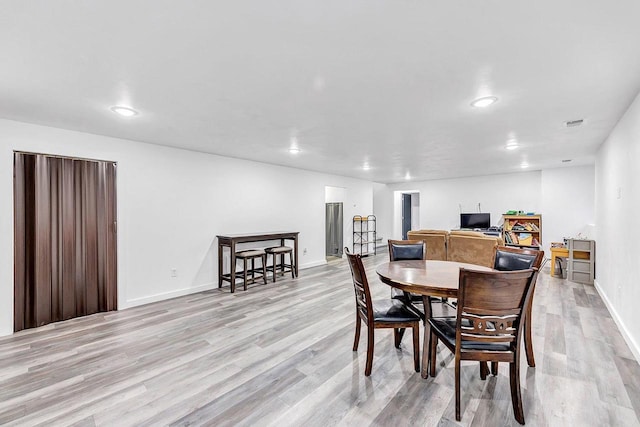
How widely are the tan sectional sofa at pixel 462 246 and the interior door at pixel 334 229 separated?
2332 mm

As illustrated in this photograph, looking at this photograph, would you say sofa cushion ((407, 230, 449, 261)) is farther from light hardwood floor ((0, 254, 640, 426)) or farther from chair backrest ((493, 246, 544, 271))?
chair backrest ((493, 246, 544, 271))

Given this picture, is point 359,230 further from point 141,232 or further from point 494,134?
point 141,232

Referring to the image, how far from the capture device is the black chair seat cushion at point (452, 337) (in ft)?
6.22

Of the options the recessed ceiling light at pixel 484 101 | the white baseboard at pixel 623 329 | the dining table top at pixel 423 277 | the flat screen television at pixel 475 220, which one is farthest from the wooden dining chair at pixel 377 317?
the flat screen television at pixel 475 220

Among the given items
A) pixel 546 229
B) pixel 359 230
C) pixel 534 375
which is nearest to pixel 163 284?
pixel 534 375

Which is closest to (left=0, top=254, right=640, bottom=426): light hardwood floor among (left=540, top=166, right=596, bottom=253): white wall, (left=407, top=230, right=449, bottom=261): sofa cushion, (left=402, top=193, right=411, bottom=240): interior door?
(left=407, top=230, right=449, bottom=261): sofa cushion

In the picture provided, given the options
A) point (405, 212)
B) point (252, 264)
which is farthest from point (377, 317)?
point (405, 212)

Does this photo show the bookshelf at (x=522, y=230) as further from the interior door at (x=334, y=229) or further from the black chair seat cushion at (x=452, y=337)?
the black chair seat cushion at (x=452, y=337)

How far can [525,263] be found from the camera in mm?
2592

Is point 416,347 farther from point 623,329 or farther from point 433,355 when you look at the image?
point 623,329

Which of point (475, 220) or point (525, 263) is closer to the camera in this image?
point (525, 263)

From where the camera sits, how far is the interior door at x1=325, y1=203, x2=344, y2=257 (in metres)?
8.09

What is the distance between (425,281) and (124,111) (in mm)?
3166

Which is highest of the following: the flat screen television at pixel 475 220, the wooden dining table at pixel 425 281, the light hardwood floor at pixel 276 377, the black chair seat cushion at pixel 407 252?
the flat screen television at pixel 475 220
